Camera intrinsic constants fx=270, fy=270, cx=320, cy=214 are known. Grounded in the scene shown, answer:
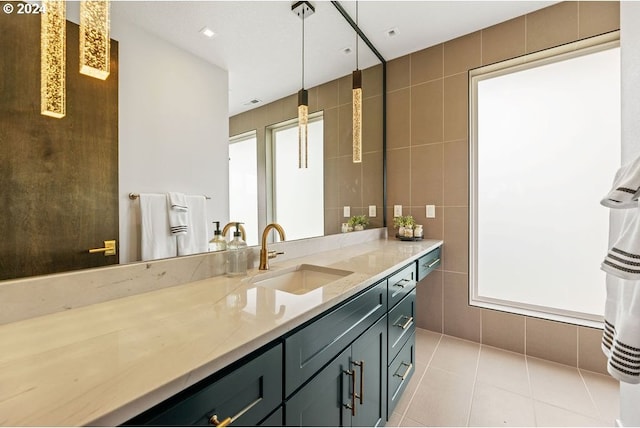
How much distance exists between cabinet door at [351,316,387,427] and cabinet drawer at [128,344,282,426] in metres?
0.45

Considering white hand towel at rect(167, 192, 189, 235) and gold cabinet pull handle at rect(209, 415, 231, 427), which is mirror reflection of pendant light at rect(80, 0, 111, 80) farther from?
gold cabinet pull handle at rect(209, 415, 231, 427)

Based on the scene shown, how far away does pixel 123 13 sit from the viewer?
92 cm

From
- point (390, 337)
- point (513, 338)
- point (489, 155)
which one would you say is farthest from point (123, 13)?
point (513, 338)

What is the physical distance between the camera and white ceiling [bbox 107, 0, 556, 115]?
1.09m

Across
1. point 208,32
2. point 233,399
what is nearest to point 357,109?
point 208,32

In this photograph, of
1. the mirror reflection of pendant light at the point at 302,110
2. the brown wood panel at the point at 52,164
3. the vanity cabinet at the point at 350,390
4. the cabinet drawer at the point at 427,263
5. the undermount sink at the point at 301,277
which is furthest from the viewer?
the cabinet drawer at the point at 427,263

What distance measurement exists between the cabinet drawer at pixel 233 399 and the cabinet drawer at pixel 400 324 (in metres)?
0.83

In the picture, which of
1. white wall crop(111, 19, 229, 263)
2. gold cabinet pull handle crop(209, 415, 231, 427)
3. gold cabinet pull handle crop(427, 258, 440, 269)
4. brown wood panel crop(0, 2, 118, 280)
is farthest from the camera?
gold cabinet pull handle crop(427, 258, 440, 269)

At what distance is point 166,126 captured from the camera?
103 centimetres

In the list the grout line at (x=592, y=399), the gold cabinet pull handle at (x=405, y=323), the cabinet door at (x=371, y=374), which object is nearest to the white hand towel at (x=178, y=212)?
the cabinet door at (x=371, y=374)

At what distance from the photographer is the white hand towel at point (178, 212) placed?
1041 mm

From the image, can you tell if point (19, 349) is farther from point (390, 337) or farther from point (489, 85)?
point (489, 85)

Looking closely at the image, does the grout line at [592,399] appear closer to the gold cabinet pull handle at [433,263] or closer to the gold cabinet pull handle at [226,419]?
the gold cabinet pull handle at [433,263]

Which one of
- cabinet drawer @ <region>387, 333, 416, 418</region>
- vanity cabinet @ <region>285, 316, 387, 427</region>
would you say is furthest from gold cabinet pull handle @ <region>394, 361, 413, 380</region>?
vanity cabinet @ <region>285, 316, 387, 427</region>
